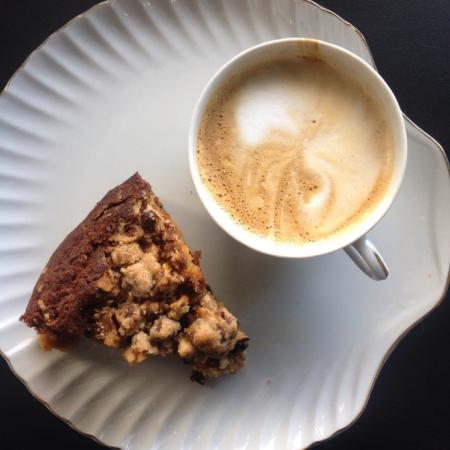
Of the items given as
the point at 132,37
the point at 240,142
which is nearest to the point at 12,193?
the point at 132,37

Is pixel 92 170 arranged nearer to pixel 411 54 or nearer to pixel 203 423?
pixel 203 423

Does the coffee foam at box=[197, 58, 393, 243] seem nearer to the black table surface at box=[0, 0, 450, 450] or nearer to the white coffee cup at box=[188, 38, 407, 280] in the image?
the white coffee cup at box=[188, 38, 407, 280]

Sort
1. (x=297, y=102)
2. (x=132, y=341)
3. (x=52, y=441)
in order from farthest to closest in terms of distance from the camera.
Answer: (x=52, y=441) < (x=297, y=102) < (x=132, y=341)

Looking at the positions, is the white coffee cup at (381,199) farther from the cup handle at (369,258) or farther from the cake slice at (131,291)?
the cake slice at (131,291)

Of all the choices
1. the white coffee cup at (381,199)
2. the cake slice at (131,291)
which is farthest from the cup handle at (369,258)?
the cake slice at (131,291)

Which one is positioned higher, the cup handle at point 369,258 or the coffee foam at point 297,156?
the coffee foam at point 297,156

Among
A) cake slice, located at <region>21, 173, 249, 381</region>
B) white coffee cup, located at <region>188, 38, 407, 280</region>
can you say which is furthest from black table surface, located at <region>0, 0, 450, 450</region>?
cake slice, located at <region>21, 173, 249, 381</region>
